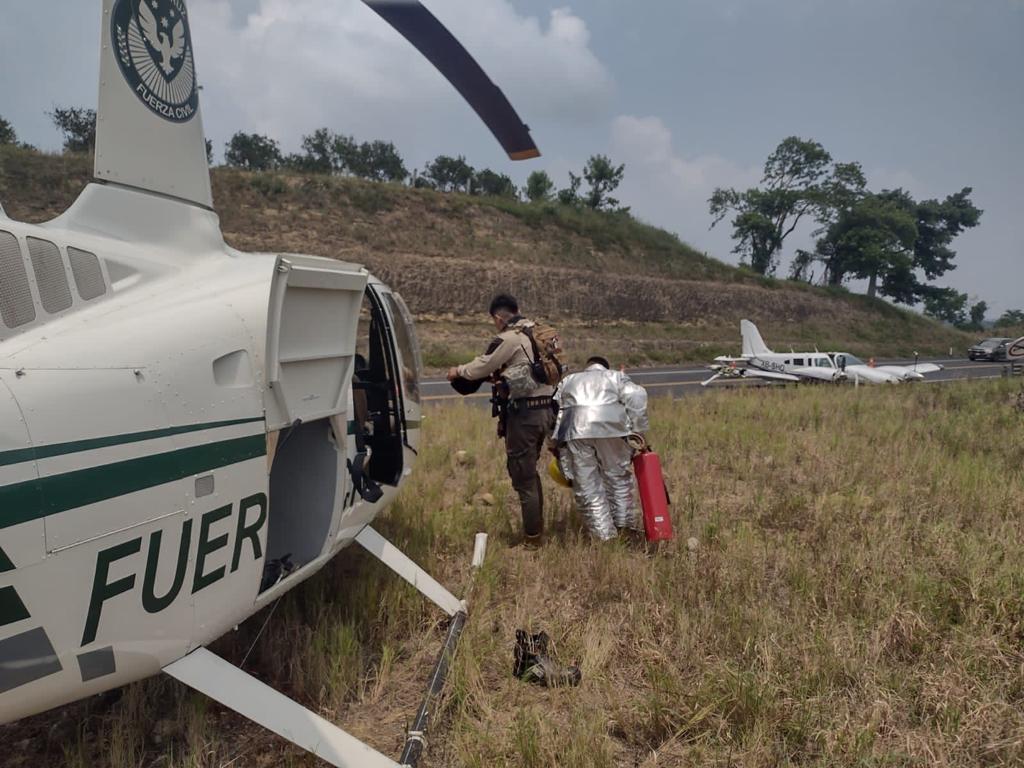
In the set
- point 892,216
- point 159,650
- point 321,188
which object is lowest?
point 159,650

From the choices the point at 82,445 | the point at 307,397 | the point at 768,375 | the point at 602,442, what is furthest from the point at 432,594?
the point at 768,375

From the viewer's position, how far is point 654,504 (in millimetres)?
4777

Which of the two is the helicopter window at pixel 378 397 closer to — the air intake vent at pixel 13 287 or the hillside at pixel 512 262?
the air intake vent at pixel 13 287

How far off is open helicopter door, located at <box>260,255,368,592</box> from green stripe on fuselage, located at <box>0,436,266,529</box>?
30 cm

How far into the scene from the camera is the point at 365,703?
10.2 feet

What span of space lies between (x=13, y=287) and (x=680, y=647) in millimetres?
3503

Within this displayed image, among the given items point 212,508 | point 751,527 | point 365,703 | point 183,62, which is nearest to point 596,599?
point 365,703

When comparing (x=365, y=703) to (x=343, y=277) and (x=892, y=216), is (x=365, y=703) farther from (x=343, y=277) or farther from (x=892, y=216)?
(x=892, y=216)

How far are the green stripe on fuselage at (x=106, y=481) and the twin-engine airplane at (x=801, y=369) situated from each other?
18764 mm

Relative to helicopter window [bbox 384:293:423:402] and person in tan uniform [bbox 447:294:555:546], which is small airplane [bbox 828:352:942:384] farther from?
helicopter window [bbox 384:293:423:402]

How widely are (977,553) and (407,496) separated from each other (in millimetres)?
4795

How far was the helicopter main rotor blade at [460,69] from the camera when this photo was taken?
3.24 m

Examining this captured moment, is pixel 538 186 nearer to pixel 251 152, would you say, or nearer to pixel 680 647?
pixel 251 152

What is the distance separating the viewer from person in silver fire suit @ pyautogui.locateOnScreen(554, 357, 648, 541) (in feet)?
16.1
